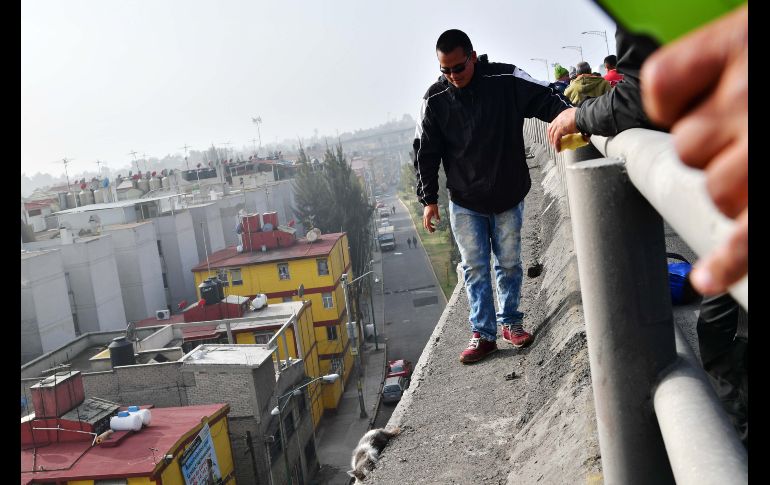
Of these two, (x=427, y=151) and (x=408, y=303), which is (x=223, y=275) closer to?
(x=408, y=303)

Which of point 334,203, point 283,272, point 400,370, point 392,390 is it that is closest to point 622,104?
point 392,390

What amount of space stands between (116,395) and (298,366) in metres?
5.99

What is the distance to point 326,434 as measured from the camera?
95.6 ft

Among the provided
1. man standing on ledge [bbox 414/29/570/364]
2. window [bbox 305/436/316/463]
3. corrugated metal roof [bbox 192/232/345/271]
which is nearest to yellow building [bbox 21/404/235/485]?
window [bbox 305/436/316/463]

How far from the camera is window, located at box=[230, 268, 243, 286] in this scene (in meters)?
35.1

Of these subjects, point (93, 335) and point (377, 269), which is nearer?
point (93, 335)

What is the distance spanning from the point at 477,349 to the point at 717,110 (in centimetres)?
420

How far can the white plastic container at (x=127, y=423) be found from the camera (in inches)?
683

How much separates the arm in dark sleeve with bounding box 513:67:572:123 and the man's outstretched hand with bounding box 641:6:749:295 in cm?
359

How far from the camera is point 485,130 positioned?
13.7 feet

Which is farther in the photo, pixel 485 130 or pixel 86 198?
pixel 86 198

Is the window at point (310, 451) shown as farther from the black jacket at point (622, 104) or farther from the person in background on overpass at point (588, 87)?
the black jacket at point (622, 104)
